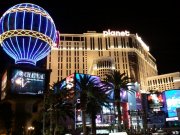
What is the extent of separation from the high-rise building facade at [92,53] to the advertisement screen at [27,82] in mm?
85120

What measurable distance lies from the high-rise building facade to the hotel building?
8542 mm

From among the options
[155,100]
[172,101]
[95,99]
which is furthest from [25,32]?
[172,101]

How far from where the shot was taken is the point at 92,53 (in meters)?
167

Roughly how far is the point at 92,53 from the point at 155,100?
70.5m

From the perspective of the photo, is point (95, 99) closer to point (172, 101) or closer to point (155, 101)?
point (155, 101)

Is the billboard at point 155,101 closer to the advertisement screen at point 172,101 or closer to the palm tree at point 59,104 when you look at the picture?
the advertisement screen at point 172,101

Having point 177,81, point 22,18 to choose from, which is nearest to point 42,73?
point 22,18

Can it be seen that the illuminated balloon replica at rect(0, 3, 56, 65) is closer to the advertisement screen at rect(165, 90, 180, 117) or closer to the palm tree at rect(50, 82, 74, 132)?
the palm tree at rect(50, 82, 74, 132)

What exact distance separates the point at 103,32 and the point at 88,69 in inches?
1092

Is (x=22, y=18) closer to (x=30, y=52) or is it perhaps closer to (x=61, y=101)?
(x=30, y=52)

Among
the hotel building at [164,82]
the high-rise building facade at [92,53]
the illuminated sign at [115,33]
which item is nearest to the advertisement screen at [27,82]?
the high-rise building facade at [92,53]

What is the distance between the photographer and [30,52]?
6644 cm

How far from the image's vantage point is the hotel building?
172125 mm

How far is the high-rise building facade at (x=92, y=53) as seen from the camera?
16062 centimetres
